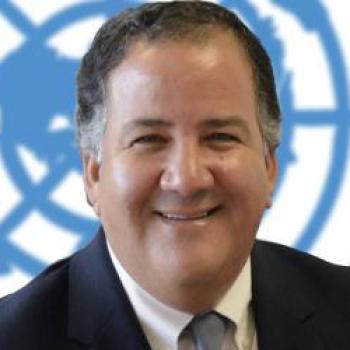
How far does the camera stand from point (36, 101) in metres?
1.60

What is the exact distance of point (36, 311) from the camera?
113 cm

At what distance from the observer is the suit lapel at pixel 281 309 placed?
1.18 meters

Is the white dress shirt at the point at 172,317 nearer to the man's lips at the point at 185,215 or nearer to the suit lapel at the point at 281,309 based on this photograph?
the suit lapel at the point at 281,309

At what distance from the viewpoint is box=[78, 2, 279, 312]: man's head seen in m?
1.00

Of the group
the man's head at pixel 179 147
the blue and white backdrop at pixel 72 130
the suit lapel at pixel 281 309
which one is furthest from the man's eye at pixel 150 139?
the blue and white backdrop at pixel 72 130

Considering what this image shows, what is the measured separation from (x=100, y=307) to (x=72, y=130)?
57 centimetres

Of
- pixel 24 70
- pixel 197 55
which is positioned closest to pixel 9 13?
pixel 24 70

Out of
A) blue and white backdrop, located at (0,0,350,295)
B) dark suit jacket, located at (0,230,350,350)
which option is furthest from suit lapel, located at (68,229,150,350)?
blue and white backdrop, located at (0,0,350,295)

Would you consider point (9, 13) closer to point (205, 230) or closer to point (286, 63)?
point (286, 63)

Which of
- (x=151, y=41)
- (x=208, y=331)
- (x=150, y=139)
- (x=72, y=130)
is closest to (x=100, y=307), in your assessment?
(x=208, y=331)

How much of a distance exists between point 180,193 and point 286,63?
0.78 meters

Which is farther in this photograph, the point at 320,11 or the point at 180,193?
the point at 320,11

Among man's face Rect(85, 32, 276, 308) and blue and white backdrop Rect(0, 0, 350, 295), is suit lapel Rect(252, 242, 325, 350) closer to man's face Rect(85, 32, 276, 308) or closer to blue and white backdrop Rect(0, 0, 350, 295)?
man's face Rect(85, 32, 276, 308)

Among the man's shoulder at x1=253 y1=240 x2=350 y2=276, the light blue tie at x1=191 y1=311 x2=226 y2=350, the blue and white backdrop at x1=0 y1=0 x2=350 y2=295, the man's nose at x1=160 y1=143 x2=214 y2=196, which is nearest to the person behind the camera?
the man's nose at x1=160 y1=143 x2=214 y2=196
